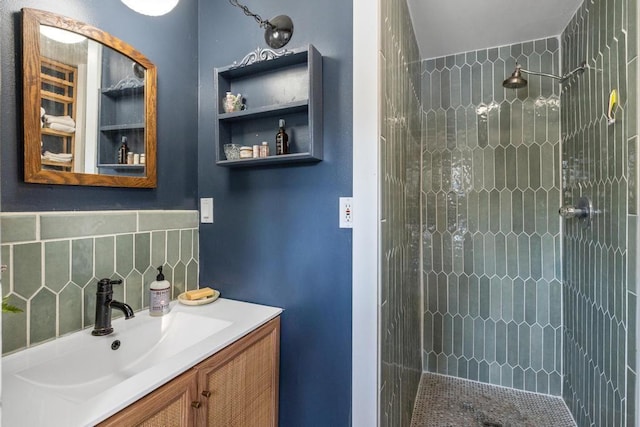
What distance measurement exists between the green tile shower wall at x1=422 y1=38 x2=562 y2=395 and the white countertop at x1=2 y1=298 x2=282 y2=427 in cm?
174

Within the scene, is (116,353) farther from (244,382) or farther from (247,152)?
(247,152)

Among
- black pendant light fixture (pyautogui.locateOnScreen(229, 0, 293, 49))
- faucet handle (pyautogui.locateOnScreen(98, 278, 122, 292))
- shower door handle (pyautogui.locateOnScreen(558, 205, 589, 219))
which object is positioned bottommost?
faucet handle (pyautogui.locateOnScreen(98, 278, 122, 292))

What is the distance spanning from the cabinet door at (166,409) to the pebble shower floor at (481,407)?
1497 mm

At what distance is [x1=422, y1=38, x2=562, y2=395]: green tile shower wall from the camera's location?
2203 millimetres

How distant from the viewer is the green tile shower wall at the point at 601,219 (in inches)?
49.6

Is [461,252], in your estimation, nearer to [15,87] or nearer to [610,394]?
[610,394]

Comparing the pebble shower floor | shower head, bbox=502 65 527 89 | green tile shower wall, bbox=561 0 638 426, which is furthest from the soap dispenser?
shower head, bbox=502 65 527 89

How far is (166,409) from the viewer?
88 cm

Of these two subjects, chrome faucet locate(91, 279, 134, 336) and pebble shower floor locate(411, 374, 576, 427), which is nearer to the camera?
chrome faucet locate(91, 279, 134, 336)

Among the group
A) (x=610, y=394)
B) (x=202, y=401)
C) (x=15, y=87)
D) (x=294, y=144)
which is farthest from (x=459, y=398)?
(x=15, y=87)

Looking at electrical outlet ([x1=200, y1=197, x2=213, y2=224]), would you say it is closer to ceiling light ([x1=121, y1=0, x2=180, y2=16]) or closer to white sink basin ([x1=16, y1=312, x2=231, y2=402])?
white sink basin ([x1=16, y1=312, x2=231, y2=402])

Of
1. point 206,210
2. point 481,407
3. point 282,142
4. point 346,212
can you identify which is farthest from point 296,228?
point 481,407

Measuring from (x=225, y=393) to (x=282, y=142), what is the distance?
97cm

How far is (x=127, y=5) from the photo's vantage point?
1.30 m
